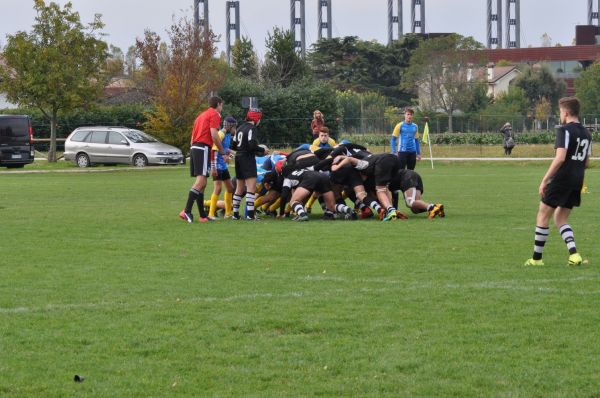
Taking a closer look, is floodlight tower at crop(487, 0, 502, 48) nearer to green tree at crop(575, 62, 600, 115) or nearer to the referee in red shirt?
green tree at crop(575, 62, 600, 115)

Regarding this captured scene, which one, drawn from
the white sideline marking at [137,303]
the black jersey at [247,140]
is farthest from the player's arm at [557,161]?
the black jersey at [247,140]

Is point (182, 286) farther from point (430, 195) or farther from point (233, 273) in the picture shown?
point (430, 195)

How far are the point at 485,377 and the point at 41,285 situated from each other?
513 cm

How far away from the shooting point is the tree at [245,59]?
266ft

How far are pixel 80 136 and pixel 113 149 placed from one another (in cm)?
157

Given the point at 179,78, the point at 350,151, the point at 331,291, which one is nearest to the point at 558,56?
the point at 179,78

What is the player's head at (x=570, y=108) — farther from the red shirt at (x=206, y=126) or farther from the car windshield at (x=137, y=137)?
the car windshield at (x=137, y=137)

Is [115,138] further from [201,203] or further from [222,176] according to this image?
[201,203]

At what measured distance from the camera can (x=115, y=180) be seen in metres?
33.8

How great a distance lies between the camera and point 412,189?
701 inches

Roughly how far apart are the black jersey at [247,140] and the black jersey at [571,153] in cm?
695

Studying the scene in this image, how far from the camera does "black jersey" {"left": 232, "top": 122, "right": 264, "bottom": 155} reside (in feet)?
56.4

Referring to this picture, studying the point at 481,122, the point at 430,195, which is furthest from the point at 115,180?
the point at 481,122

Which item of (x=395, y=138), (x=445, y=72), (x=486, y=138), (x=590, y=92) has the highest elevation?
(x=445, y=72)
